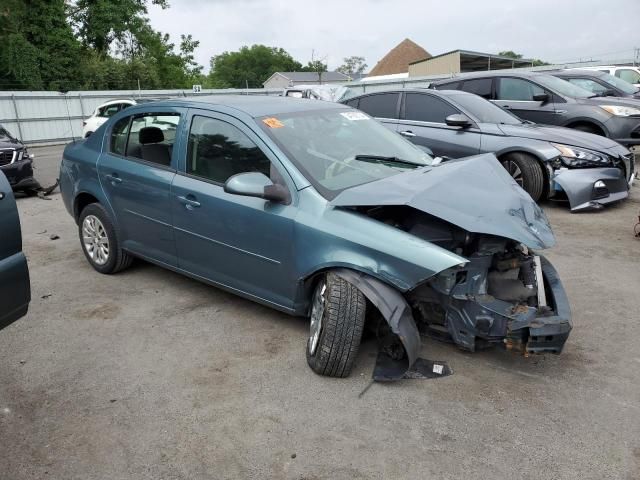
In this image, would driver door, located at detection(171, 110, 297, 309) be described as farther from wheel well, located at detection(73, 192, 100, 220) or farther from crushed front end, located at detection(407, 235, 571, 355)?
wheel well, located at detection(73, 192, 100, 220)

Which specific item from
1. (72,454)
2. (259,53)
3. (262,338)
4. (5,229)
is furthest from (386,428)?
(259,53)

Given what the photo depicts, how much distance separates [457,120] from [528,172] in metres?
1.15

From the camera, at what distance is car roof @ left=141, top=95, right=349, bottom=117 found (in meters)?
4.20

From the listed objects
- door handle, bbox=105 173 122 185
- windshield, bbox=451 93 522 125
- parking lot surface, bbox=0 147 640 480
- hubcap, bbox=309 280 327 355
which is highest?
windshield, bbox=451 93 522 125

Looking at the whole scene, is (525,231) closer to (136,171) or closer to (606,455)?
(606,455)

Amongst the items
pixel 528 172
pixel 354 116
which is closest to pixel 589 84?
pixel 528 172

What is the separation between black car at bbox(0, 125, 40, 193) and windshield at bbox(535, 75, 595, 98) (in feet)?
29.9

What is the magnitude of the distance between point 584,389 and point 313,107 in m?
2.85

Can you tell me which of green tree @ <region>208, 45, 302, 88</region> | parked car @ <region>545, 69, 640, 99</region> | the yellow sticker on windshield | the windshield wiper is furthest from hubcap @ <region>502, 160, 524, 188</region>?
green tree @ <region>208, 45, 302, 88</region>

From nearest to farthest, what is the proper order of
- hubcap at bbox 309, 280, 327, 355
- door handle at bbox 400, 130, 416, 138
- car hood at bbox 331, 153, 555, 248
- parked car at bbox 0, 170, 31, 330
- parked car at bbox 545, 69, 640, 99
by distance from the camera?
parked car at bbox 0, 170, 31, 330
car hood at bbox 331, 153, 555, 248
hubcap at bbox 309, 280, 327, 355
door handle at bbox 400, 130, 416, 138
parked car at bbox 545, 69, 640, 99

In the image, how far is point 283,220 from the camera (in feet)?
11.9

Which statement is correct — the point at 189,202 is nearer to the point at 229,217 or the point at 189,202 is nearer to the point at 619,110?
the point at 229,217

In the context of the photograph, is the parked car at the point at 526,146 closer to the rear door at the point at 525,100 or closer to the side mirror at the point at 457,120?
the side mirror at the point at 457,120

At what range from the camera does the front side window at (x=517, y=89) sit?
9.75m
